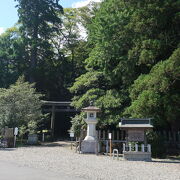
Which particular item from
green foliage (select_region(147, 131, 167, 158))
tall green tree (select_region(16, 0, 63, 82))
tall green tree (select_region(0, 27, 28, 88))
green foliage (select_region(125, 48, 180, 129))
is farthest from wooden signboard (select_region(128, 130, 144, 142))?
tall green tree (select_region(0, 27, 28, 88))

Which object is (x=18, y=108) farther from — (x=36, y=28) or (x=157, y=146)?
(x=36, y=28)

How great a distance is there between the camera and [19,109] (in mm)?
19781

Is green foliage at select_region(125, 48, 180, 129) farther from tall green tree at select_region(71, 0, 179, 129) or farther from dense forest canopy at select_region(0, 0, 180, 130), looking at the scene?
tall green tree at select_region(71, 0, 179, 129)

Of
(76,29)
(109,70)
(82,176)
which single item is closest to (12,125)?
(109,70)

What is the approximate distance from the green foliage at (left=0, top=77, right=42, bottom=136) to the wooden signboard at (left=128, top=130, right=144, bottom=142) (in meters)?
10.4

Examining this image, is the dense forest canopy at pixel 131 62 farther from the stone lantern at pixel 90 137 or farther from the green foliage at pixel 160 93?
the stone lantern at pixel 90 137

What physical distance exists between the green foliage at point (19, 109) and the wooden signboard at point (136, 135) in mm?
10384

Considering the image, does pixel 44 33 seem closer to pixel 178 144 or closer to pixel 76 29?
pixel 76 29

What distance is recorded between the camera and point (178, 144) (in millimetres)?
14875

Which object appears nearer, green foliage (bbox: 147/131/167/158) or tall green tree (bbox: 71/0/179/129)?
green foliage (bbox: 147/131/167/158)

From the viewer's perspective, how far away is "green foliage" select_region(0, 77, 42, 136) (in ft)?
63.8

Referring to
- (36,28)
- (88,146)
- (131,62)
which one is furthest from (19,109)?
(36,28)

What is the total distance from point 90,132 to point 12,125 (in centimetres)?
781

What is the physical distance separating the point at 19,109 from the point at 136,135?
11.1 m
